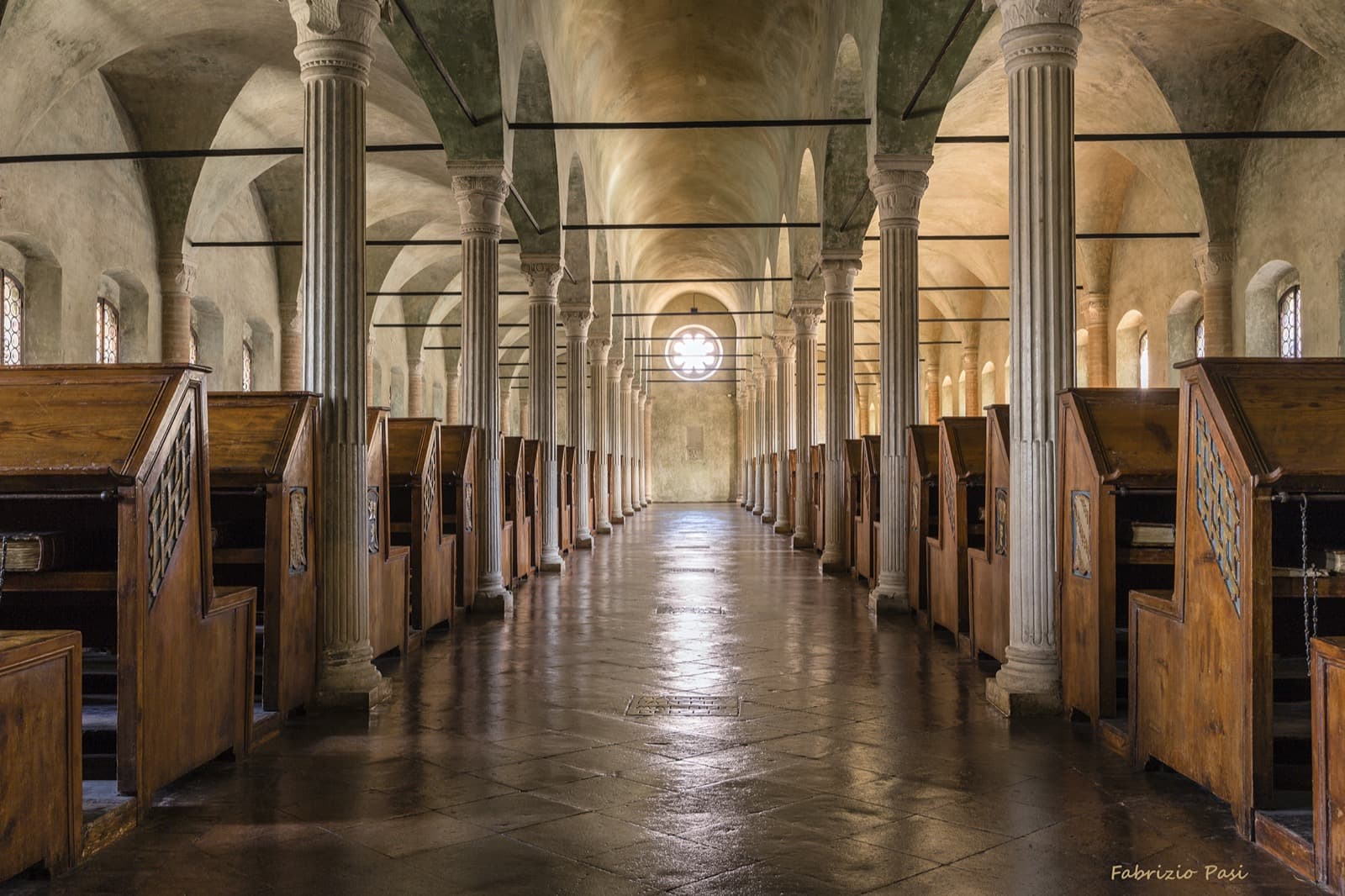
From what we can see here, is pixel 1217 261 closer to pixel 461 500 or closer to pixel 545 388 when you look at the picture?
pixel 545 388

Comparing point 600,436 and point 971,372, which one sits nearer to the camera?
point 600,436

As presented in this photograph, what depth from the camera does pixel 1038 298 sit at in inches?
221

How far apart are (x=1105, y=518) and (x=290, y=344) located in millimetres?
19029

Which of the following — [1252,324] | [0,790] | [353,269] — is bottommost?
[0,790]

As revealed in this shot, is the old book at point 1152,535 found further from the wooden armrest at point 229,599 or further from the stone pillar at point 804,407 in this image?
the stone pillar at point 804,407

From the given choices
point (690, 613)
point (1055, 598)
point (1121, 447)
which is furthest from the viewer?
point (690, 613)

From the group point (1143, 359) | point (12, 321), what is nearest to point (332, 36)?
point (12, 321)

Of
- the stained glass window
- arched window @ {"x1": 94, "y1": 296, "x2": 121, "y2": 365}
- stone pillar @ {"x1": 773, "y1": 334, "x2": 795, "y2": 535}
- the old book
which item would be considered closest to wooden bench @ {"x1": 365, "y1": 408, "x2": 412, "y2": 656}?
the old book

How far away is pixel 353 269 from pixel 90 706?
2561 mm

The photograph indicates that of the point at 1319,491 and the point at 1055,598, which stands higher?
the point at 1319,491

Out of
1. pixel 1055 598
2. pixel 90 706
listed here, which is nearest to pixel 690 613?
pixel 1055 598

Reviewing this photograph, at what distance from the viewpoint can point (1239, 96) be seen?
48.2 ft

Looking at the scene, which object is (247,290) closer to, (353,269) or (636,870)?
(353,269)

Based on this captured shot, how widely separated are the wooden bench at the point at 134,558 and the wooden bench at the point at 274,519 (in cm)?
41
